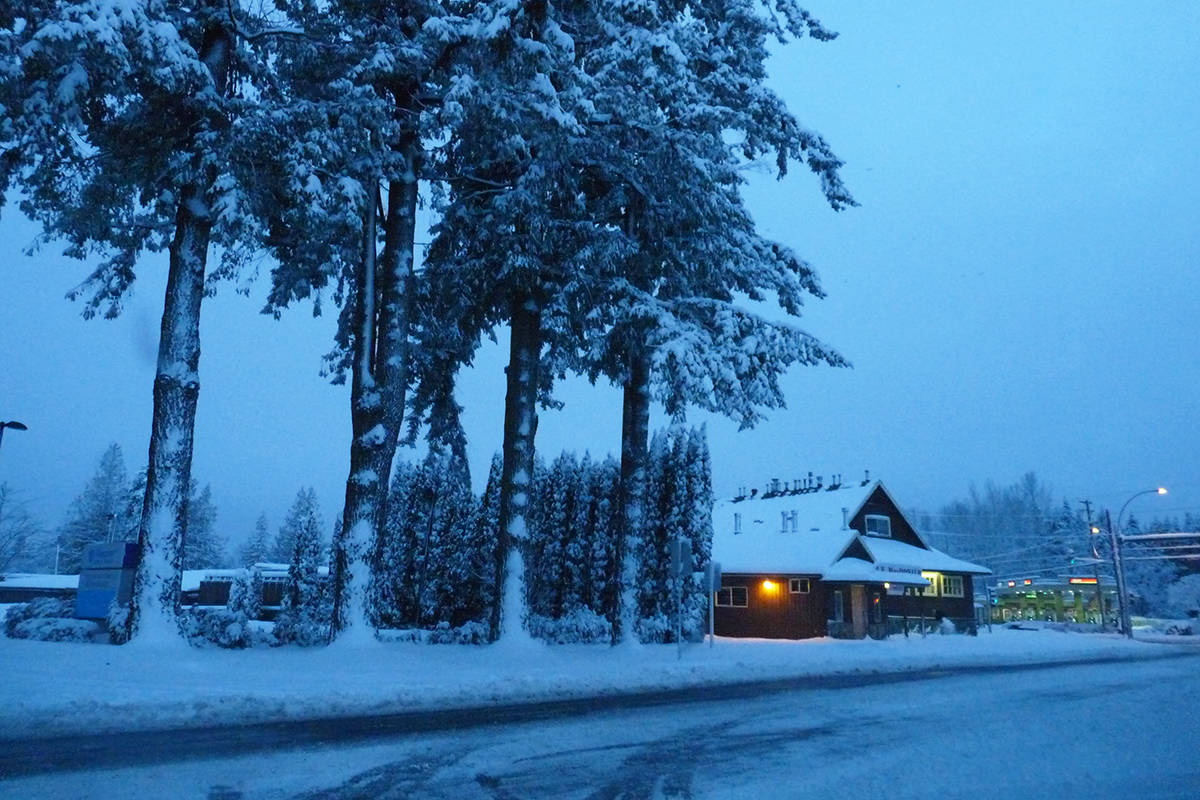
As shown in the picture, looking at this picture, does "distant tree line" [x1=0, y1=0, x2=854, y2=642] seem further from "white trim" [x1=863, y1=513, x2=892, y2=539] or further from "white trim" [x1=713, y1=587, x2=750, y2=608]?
"white trim" [x1=863, y1=513, x2=892, y2=539]

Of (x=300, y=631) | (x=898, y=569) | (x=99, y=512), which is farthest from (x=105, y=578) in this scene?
(x=99, y=512)

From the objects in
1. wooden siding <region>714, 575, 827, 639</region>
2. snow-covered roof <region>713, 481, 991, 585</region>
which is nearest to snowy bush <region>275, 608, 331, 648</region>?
snow-covered roof <region>713, 481, 991, 585</region>

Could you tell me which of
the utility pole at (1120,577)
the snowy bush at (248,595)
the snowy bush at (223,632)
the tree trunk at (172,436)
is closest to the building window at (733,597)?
the utility pole at (1120,577)

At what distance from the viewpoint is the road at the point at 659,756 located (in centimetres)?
611

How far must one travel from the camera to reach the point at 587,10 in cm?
1633

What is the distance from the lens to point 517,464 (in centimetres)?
1767

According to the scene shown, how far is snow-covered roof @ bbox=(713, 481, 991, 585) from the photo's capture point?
3543 centimetres

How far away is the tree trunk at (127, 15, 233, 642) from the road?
5.74 meters

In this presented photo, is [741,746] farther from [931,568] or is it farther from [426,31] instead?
[931,568]

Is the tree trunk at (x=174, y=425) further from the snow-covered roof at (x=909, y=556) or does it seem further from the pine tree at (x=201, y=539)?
the pine tree at (x=201, y=539)

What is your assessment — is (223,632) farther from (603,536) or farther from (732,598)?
(732,598)

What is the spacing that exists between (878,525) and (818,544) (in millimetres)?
5598

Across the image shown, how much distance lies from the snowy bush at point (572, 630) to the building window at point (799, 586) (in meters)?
15.2

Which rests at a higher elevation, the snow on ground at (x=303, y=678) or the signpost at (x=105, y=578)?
the signpost at (x=105, y=578)
